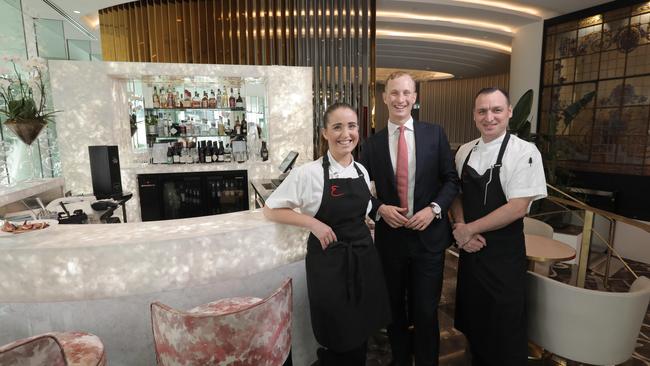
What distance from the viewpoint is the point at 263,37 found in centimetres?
565

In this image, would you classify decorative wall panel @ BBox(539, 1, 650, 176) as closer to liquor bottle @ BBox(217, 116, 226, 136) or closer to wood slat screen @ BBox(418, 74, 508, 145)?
liquor bottle @ BBox(217, 116, 226, 136)

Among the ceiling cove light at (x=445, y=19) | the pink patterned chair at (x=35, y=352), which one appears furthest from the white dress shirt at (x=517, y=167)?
the ceiling cove light at (x=445, y=19)

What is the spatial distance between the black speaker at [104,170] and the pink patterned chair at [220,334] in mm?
2558

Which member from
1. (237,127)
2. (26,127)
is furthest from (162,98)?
(26,127)

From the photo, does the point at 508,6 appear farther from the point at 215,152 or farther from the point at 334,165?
the point at 334,165

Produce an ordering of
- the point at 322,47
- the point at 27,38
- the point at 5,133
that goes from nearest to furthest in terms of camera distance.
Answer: the point at 5,133 → the point at 27,38 → the point at 322,47

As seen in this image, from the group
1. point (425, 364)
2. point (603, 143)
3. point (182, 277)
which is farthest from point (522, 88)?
point (182, 277)

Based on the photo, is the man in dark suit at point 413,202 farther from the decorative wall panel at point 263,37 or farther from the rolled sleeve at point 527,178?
the decorative wall panel at point 263,37

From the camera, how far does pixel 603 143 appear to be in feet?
18.1

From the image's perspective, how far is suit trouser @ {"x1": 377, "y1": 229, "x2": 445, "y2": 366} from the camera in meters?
1.95

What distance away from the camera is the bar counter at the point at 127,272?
151cm

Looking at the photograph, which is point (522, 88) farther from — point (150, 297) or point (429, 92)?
point (429, 92)

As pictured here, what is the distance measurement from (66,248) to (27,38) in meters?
3.71

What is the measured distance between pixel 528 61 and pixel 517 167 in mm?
6011
